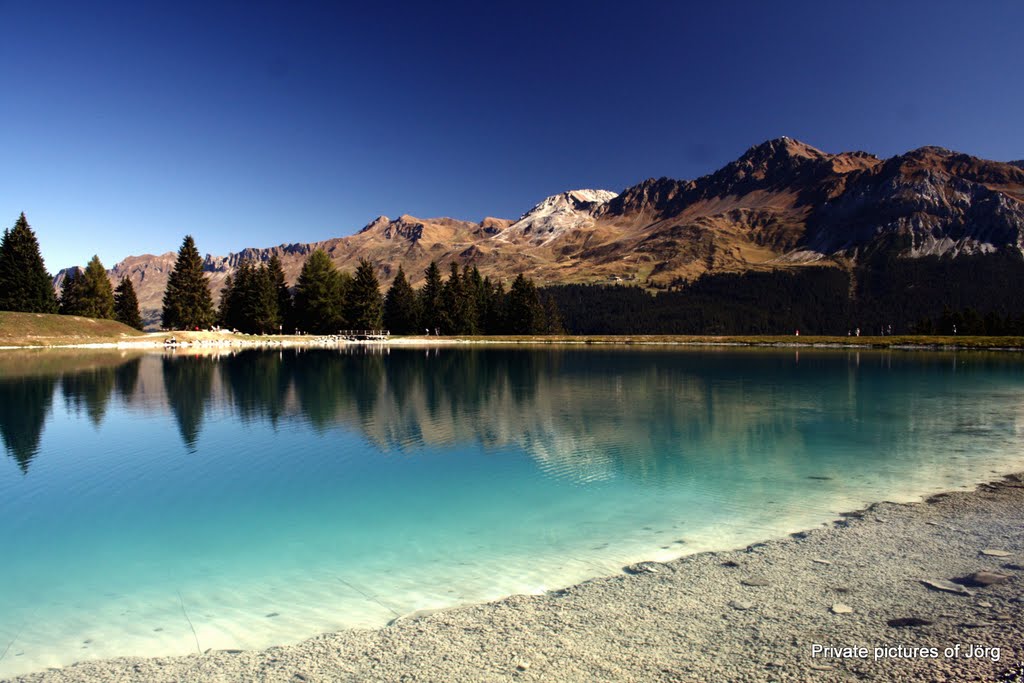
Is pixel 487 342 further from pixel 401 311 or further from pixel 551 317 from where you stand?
pixel 551 317

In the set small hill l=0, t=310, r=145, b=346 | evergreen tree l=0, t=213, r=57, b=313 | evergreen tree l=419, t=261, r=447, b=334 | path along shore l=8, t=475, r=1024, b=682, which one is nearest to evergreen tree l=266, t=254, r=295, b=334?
evergreen tree l=419, t=261, r=447, b=334

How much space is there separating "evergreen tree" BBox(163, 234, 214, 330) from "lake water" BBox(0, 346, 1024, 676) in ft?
279

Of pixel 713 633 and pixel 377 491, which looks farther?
pixel 377 491

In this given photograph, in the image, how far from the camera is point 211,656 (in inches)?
316

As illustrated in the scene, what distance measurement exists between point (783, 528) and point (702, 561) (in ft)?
10.9

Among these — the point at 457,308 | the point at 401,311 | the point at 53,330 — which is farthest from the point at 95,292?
the point at 457,308

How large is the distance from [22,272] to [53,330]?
1316 centimetres

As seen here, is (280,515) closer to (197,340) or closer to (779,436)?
(779,436)

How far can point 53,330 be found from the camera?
91.3m

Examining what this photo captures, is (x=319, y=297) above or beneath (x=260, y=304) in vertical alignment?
above

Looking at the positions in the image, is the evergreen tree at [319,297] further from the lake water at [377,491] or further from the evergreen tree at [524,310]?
the lake water at [377,491]

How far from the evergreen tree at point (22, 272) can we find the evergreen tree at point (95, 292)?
15923 mm

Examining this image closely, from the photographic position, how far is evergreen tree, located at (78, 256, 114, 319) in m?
114

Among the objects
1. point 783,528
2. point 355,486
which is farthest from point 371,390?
point 783,528
